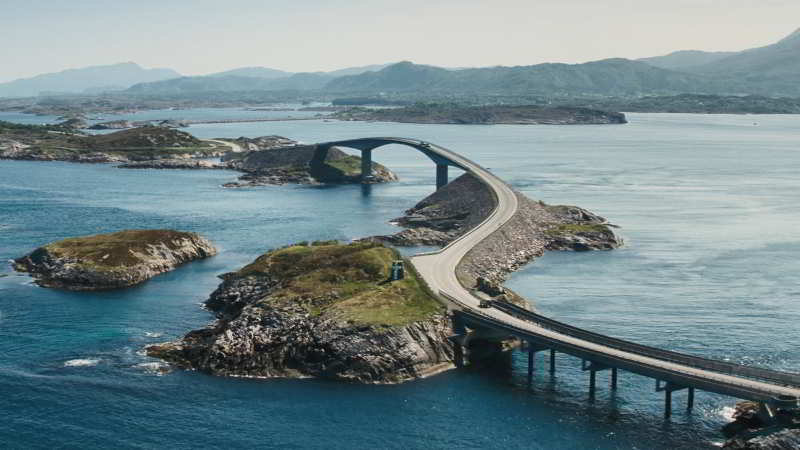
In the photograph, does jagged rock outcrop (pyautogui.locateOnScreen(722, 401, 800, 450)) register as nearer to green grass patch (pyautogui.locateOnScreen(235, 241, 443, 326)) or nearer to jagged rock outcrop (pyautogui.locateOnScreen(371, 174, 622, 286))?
green grass patch (pyautogui.locateOnScreen(235, 241, 443, 326))

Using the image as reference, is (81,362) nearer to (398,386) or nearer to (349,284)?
(349,284)

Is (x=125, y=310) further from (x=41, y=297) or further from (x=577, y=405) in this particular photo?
(x=577, y=405)

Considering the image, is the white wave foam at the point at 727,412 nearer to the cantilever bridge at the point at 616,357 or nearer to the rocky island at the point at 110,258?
the cantilever bridge at the point at 616,357

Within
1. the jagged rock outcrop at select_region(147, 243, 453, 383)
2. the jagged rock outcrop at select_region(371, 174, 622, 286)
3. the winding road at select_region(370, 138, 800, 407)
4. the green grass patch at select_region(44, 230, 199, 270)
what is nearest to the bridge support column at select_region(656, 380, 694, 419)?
the winding road at select_region(370, 138, 800, 407)

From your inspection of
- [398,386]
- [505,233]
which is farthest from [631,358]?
[505,233]

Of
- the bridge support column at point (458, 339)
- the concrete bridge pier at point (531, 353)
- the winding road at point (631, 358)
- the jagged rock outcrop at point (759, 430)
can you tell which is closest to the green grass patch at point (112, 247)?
the winding road at point (631, 358)

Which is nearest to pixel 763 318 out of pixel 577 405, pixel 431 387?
pixel 577 405

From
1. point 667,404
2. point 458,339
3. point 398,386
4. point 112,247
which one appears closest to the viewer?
point 667,404
